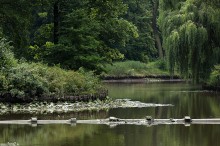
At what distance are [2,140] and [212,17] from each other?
76.2ft

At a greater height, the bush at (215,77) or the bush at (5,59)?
the bush at (5,59)

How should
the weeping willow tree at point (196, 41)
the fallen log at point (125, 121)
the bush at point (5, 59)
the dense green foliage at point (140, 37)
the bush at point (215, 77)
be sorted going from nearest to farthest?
the fallen log at point (125, 121) < the bush at point (5, 59) < the weeping willow tree at point (196, 41) < the bush at point (215, 77) < the dense green foliage at point (140, 37)

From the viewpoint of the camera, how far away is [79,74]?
88.7ft

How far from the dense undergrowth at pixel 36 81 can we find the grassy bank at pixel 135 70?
3018 centimetres

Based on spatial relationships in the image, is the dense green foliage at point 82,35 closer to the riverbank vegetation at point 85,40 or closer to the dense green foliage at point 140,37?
the riverbank vegetation at point 85,40

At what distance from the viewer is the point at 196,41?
34.4 metres

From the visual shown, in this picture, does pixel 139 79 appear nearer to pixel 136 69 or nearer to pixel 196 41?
pixel 136 69

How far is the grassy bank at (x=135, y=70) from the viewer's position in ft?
191

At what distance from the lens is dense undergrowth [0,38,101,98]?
77.7ft

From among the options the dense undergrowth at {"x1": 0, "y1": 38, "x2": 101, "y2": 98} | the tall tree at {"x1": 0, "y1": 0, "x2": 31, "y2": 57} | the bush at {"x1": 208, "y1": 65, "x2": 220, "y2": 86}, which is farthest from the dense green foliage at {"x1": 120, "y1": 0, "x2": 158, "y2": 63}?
the dense undergrowth at {"x1": 0, "y1": 38, "x2": 101, "y2": 98}

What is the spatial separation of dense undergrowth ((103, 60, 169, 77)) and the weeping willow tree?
71.4 ft

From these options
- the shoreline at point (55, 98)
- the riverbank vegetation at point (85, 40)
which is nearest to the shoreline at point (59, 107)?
the shoreline at point (55, 98)

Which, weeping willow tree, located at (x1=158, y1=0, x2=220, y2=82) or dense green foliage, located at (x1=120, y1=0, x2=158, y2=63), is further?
dense green foliage, located at (x1=120, y1=0, x2=158, y2=63)

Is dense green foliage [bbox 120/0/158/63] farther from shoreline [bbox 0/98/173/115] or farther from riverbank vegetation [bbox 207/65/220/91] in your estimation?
shoreline [bbox 0/98/173/115]
